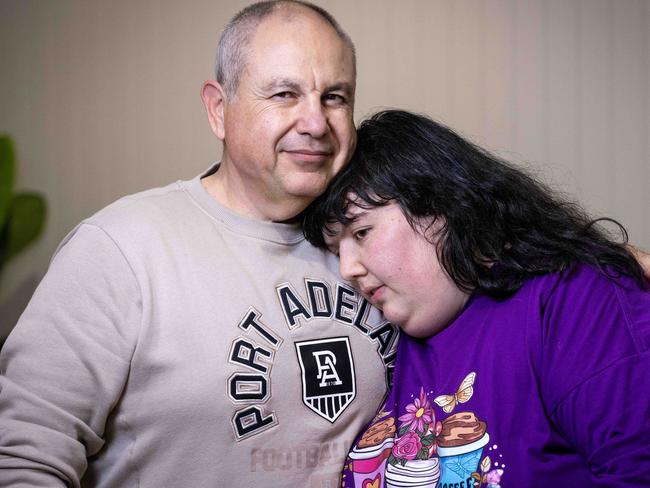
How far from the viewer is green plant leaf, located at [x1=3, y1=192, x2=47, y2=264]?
3.40m

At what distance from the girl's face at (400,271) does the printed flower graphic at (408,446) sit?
0.21m

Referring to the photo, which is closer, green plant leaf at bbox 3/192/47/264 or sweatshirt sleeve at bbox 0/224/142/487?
sweatshirt sleeve at bbox 0/224/142/487

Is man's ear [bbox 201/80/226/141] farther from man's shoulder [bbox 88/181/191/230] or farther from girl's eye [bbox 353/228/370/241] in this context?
girl's eye [bbox 353/228/370/241]

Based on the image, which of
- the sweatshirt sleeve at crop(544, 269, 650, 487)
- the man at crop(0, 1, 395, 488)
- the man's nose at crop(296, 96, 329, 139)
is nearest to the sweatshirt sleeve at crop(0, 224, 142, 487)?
the man at crop(0, 1, 395, 488)

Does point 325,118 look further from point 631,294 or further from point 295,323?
point 631,294

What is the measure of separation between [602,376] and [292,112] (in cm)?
77

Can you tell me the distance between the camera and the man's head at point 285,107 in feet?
4.94

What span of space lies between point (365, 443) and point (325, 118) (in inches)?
26.4

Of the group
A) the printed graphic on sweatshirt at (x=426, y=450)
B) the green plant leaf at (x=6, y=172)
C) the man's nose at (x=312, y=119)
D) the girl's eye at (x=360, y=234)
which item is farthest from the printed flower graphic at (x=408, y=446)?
the green plant leaf at (x=6, y=172)

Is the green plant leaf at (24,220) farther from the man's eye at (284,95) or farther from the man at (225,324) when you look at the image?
the man's eye at (284,95)

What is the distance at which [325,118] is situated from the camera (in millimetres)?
1516

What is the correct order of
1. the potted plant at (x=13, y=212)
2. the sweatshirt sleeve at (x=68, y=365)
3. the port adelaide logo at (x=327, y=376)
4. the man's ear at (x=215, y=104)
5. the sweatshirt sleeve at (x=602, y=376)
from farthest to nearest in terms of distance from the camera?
the potted plant at (x=13, y=212), the man's ear at (x=215, y=104), the port adelaide logo at (x=327, y=376), the sweatshirt sleeve at (x=68, y=365), the sweatshirt sleeve at (x=602, y=376)

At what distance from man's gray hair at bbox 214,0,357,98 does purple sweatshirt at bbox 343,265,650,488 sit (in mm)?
684

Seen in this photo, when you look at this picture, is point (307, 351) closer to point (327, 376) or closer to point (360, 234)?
point (327, 376)
